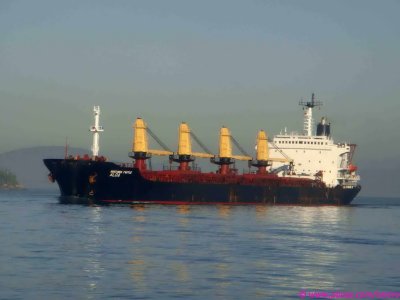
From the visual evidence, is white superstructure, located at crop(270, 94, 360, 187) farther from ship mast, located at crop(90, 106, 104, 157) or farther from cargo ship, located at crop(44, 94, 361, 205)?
ship mast, located at crop(90, 106, 104, 157)

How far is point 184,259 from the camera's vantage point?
40562 mm

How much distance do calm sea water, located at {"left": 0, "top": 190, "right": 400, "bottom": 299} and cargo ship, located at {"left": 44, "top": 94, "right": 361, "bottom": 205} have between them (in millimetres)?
22316

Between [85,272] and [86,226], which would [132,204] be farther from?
[85,272]

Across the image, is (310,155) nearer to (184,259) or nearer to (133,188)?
(133,188)

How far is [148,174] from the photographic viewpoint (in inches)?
3703

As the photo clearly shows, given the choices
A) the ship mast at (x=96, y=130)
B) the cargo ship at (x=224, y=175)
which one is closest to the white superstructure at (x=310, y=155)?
the cargo ship at (x=224, y=175)

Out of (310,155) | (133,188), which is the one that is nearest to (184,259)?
(133,188)

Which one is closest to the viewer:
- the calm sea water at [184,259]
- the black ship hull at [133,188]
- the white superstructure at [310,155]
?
the calm sea water at [184,259]

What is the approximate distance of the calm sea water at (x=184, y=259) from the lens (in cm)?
3209

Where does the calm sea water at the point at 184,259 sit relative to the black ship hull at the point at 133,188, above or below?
below

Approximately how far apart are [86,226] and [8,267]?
884 inches

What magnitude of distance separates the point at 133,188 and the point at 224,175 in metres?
15.0

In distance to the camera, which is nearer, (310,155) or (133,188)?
(133,188)

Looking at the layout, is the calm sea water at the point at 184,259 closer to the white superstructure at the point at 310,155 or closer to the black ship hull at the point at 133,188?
the black ship hull at the point at 133,188
